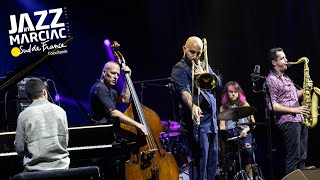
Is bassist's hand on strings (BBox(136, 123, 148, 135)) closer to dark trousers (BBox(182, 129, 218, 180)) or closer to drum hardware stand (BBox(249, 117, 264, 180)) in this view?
dark trousers (BBox(182, 129, 218, 180))

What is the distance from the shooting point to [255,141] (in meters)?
9.14

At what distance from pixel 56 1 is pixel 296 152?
225 inches

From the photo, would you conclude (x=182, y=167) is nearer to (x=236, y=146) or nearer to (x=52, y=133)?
(x=236, y=146)

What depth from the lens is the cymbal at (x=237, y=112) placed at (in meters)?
7.71

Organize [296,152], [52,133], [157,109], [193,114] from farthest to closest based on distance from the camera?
[157,109]
[296,152]
[193,114]
[52,133]

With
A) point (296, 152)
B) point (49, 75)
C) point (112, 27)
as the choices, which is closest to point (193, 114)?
point (296, 152)

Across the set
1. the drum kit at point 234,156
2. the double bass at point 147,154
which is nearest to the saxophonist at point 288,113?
the drum kit at point 234,156

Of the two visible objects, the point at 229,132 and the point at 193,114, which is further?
the point at 229,132

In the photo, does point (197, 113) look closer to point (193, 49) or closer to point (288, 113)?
point (193, 49)

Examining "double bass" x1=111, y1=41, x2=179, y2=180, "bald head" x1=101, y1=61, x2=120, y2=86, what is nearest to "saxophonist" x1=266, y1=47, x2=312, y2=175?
"double bass" x1=111, y1=41, x2=179, y2=180

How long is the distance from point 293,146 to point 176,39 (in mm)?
3075

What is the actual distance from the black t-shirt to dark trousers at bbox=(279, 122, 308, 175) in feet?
8.08

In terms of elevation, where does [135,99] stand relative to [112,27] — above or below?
below

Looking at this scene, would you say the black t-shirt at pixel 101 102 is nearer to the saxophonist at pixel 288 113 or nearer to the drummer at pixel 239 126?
the saxophonist at pixel 288 113
